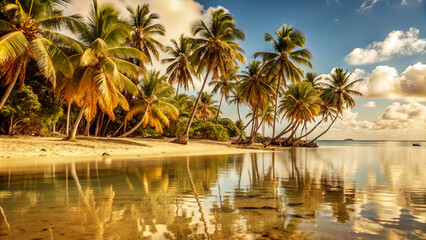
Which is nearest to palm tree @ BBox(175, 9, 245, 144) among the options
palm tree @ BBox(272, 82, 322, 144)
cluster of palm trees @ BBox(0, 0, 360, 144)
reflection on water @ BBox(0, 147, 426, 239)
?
cluster of palm trees @ BBox(0, 0, 360, 144)

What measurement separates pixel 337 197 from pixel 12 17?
635 inches

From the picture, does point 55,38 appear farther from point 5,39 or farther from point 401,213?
point 401,213

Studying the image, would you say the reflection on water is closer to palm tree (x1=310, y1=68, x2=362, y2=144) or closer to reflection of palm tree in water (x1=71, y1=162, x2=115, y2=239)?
reflection of palm tree in water (x1=71, y1=162, x2=115, y2=239)

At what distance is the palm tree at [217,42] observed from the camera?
22.8 metres

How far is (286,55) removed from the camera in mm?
30422

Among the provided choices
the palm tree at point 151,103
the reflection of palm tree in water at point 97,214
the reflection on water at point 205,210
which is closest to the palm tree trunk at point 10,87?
the reflection on water at point 205,210

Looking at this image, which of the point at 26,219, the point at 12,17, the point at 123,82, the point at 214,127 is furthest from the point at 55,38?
the point at 214,127

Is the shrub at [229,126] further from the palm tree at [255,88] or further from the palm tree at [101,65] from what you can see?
the palm tree at [101,65]

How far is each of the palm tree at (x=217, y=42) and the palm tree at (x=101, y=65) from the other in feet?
23.1

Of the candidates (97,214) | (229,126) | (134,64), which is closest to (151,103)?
(134,64)

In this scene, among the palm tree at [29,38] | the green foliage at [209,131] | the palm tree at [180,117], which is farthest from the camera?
the green foliage at [209,131]

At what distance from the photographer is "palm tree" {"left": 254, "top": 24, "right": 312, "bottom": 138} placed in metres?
29.4

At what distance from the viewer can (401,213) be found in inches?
152

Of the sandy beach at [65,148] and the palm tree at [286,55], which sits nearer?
the sandy beach at [65,148]
